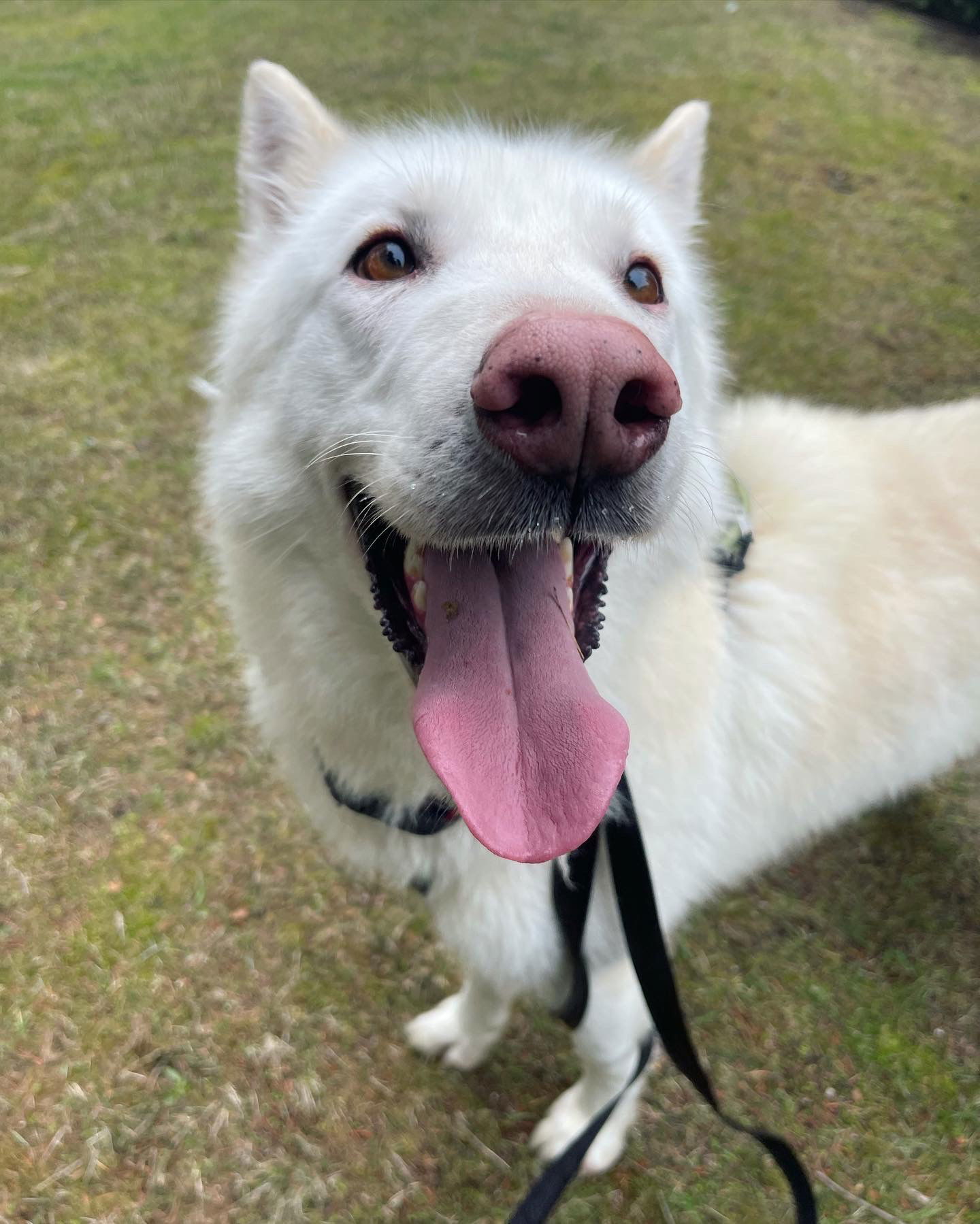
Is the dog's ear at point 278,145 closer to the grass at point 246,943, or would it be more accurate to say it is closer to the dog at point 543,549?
the dog at point 543,549

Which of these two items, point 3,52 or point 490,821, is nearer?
point 490,821

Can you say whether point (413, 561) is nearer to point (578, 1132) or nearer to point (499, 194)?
point (499, 194)

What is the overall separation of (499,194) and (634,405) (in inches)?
29.4

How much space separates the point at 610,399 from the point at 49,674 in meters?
3.27

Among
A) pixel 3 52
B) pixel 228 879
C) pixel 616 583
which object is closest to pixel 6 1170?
pixel 228 879

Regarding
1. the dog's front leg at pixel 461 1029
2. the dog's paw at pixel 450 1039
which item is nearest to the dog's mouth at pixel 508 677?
the dog's front leg at pixel 461 1029

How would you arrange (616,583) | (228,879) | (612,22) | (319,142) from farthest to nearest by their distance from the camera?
(612,22) < (228,879) < (319,142) < (616,583)

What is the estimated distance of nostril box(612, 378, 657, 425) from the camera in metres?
1.08

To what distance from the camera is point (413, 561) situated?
5.07ft

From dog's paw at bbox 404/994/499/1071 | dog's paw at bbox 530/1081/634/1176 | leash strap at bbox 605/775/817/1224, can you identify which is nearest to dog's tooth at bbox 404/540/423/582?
leash strap at bbox 605/775/817/1224

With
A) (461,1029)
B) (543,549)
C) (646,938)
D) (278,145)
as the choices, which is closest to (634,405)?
(543,549)

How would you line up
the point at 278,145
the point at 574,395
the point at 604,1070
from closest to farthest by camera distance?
the point at 574,395 → the point at 278,145 → the point at 604,1070

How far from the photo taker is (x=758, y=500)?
2.36 meters

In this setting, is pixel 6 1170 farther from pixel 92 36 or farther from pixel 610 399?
pixel 92 36
